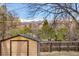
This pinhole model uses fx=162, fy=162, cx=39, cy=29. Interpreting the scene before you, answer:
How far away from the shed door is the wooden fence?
5.5 inches

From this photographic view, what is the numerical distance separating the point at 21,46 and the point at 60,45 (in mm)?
336

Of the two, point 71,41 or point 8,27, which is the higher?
point 8,27

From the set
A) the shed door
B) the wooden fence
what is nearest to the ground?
the wooden fence

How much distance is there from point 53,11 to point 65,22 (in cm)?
14

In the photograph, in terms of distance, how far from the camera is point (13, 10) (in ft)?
4.58

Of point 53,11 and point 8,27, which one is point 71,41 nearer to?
point 53,11

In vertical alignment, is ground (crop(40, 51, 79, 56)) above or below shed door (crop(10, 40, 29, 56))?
below

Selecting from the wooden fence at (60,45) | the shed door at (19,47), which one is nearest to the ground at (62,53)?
the wooden fence at (60,45)

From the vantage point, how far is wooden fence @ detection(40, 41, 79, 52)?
1.39 m

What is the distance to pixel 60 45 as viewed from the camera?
139 centimetres

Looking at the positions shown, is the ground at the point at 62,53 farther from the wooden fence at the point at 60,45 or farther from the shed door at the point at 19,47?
the shed door at the point at 19,47

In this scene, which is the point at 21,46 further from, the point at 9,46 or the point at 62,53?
the point at 62,53

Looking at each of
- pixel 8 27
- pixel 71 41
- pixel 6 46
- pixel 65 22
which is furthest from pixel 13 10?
pixel 71 41

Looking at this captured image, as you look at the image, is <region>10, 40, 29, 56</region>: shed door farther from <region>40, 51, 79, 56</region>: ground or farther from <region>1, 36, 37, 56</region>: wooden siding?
<region>40, 51, 79, 56</region>: ground
